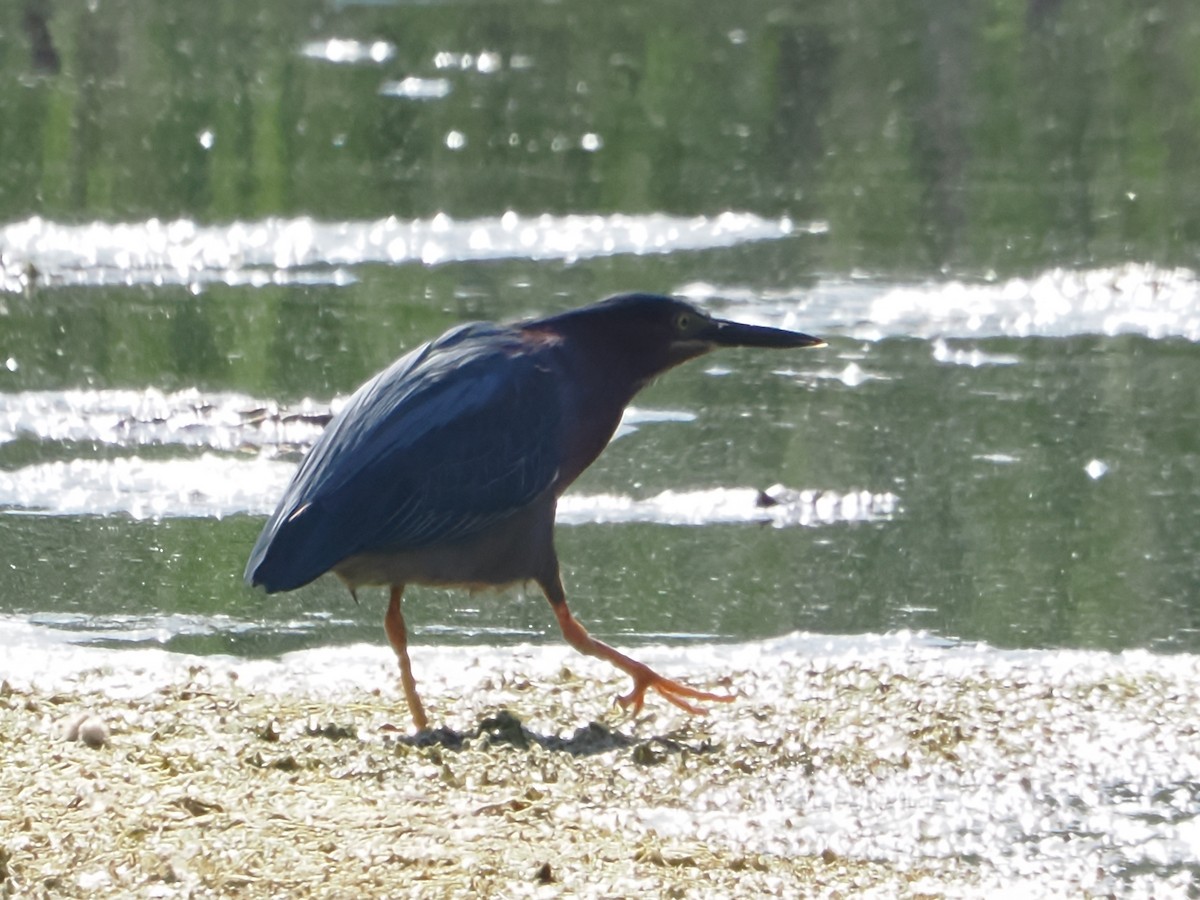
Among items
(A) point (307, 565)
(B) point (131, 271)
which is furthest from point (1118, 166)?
(A) point (307, 565)

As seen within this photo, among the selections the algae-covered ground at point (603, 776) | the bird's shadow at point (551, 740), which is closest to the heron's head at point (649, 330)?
the algae-covered ground at point (603, 776)

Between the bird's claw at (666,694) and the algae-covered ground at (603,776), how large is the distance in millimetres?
50

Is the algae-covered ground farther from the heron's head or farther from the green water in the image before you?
the heron's head

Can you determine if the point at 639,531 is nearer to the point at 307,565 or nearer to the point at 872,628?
the point at 872,628

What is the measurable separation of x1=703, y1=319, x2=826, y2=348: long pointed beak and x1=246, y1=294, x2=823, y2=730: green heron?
24 cm

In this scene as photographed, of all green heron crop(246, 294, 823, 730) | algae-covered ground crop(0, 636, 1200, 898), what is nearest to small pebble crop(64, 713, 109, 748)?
algae-covered ground crop(0, 636, 1200, 898)

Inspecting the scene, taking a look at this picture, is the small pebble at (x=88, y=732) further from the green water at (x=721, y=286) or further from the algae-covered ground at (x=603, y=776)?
the green water at (x=721, y=286)

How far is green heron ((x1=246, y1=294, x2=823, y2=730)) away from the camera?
5.52 metres

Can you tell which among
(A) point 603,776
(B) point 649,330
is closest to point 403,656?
(A) point 603,776

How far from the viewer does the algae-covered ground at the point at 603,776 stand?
432cm

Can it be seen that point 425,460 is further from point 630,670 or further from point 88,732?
point 88,732

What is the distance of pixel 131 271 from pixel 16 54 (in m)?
13.0

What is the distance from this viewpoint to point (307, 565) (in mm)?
5383

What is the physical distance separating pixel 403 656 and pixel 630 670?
57 centimetres
